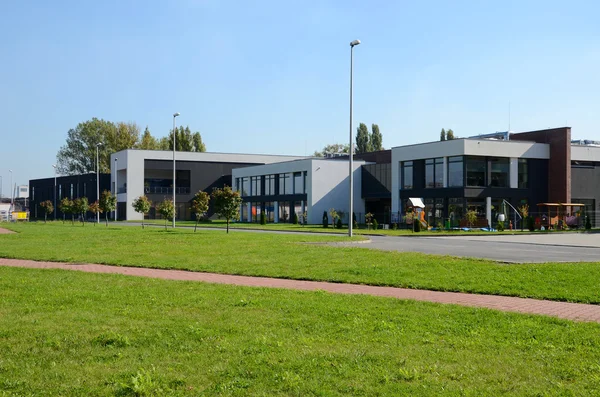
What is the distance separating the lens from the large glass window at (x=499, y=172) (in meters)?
54.6

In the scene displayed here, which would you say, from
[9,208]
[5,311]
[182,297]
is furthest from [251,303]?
[9,208]

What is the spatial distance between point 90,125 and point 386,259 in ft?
383

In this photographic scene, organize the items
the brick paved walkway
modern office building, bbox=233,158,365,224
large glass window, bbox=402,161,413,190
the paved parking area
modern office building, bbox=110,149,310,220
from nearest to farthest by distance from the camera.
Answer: the brick paved walkway → the paved parking area → large glass window, bbox=402,161,413,190 → modern office building, bbox=233,158,365,224 → modern office building, bbox=110,149,310,220

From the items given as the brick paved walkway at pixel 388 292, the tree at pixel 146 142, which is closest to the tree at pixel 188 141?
the tree at pixel 146 142

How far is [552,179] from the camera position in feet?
187

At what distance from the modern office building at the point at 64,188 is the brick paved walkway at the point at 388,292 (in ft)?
244

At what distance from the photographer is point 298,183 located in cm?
6744

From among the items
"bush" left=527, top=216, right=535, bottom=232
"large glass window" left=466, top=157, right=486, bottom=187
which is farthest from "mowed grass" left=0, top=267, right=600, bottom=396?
"large glass window" left=466, top=157, right=486, bottom=187

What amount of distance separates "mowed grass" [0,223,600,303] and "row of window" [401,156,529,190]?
32.9m

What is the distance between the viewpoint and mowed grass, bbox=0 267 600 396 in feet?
20.1

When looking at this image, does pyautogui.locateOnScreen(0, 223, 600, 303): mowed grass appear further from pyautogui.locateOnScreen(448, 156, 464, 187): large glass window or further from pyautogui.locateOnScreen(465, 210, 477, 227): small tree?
pyautogui.locateOnScreen(448, 156, 464, 187): large glass window

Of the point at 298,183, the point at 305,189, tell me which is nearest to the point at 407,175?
the point at 305,189

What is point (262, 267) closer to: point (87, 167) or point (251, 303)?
point (251, 303)

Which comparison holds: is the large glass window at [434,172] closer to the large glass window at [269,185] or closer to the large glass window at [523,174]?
the large glass window at [523,174]
